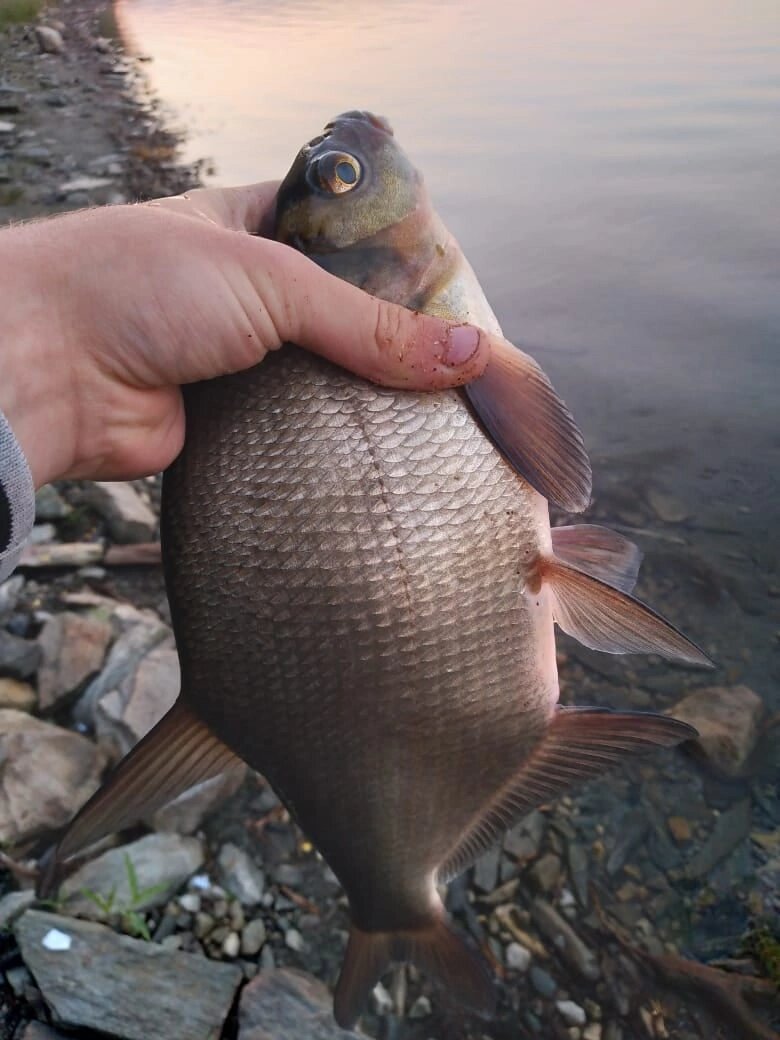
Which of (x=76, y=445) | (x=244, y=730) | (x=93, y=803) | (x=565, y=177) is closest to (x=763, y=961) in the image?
(x=244, y=730)

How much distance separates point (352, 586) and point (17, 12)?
3702cm

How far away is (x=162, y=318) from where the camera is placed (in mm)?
2008

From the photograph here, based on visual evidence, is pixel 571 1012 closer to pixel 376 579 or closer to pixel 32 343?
pixel 376 579

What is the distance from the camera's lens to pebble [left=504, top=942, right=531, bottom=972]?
2.91 m

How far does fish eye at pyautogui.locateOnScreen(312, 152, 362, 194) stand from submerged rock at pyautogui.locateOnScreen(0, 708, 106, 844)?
2.26 m

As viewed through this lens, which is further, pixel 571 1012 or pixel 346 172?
pixel 571 1012

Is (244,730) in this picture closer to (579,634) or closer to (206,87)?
(579,634)

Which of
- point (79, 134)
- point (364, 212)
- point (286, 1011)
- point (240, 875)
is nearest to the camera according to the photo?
point (364, 212)

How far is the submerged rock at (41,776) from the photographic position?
3084 mm

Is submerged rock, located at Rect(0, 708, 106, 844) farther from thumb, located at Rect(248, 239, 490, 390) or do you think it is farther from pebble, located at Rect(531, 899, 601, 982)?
thumb, located at Rect(248, 239, 490, 390)

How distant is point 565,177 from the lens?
964 centimetres

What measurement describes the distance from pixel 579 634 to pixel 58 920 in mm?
1905

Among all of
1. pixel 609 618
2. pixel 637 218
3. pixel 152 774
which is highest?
pixel 609 618

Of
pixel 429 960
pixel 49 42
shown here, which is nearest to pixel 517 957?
pixel 429 960
